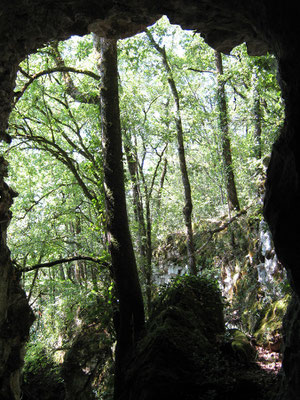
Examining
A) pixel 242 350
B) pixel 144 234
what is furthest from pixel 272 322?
pixel 144 234

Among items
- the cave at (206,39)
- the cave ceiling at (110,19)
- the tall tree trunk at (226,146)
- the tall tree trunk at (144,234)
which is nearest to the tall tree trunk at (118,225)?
the cave at (206,39)

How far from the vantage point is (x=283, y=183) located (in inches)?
129

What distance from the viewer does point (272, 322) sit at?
21.4 ft

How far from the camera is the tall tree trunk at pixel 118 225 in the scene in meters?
6.14

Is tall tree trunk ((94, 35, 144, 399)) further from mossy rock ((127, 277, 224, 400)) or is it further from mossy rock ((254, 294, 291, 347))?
mossy rock ((254, 294, 291, 347))

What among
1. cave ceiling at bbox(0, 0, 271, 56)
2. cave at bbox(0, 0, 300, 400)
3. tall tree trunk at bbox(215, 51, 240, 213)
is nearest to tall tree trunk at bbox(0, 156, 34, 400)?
cave at bbox(0, 0, 300, 400)

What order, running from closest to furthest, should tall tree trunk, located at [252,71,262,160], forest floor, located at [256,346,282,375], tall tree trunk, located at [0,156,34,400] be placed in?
forest floor, located at [256,346,282,375]
tall tree trunk, located at [0,156,34,400]
tall tree trunk, located at [252,71,262,160]

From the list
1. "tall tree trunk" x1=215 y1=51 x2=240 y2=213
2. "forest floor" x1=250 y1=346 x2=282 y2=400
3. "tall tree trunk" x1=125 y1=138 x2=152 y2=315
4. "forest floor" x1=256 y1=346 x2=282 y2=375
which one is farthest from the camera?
"tall tree trunk" x1=215 y1=51 x2=240 y2=213

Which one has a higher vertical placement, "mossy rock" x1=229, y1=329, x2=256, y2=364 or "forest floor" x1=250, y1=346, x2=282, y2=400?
"mossy rock" x1=229, y1=329, x2=256, y2=364

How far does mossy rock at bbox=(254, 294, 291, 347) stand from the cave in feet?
9.43

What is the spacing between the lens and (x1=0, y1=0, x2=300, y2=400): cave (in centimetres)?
310

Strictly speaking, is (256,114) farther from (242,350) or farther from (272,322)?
(242,350)

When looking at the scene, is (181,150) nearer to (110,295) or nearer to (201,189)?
(110,295)

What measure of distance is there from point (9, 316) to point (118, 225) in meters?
2.44
